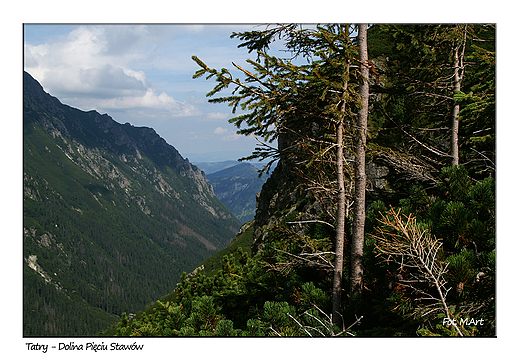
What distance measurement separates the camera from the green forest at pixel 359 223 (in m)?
5.17

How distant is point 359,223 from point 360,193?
0.72 meters

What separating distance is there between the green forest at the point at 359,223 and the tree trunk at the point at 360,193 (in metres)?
0.03

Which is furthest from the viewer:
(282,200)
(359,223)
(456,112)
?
(282,200)

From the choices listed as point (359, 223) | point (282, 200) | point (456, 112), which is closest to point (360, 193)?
point (359, 223)

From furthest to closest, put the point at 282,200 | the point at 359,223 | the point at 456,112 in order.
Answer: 1. the point at 282,200
2. the point at 456,112
3. the point at 359,223

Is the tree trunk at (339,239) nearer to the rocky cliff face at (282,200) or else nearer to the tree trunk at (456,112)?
the tree trunk at (456,112)

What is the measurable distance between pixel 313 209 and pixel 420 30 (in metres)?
21.4

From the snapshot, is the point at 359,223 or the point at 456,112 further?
the point at 456,112

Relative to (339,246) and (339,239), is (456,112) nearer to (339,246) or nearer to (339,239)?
(339,239)

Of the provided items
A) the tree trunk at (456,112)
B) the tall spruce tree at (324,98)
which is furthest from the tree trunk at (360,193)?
the tree trunk at (456,112)

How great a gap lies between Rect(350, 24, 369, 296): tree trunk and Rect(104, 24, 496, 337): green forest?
0.08ft

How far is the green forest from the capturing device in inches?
203

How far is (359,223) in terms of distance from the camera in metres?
7.32
